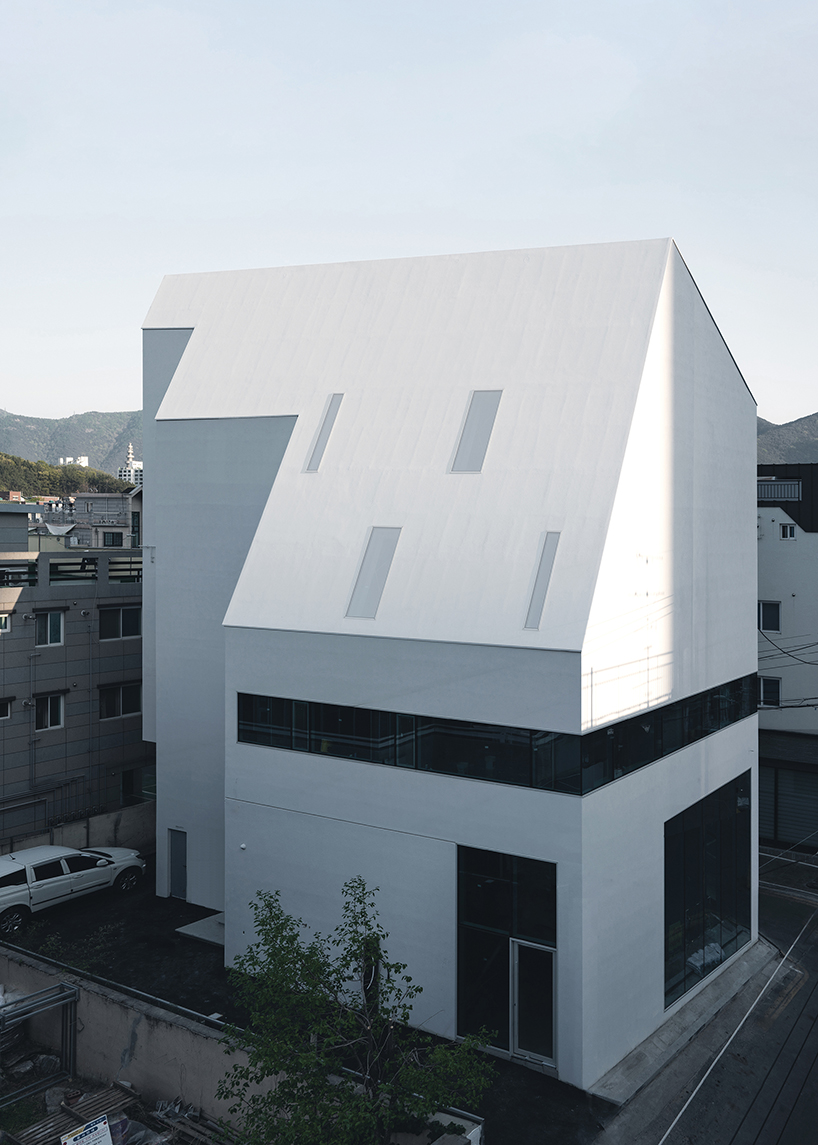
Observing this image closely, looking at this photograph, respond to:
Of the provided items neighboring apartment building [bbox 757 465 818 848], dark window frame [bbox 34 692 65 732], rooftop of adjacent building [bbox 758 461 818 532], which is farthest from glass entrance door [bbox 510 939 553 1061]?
rooftop of adjacent building [bbox 758 461 818 532]

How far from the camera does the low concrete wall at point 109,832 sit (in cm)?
2234

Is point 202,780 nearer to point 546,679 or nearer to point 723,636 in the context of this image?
point 546,679

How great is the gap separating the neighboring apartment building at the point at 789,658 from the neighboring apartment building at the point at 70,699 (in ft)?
60.8

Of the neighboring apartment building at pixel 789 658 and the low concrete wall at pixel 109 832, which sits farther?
the neighboring apartment building at pixel 789 658

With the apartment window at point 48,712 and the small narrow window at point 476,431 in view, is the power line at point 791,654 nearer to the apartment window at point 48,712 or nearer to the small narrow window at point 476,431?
the small narrow window at point 476,431

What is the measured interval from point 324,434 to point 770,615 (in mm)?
15964

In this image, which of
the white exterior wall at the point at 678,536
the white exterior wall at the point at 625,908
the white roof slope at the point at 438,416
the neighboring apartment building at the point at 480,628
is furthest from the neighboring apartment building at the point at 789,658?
the white roof slope at the point at 438,416

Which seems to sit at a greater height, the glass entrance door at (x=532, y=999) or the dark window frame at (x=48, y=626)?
the dark window frame at (x=48, y=626)

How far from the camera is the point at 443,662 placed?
14875 millimetres

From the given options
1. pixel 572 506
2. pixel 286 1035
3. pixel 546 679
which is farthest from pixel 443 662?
pixel 286 1035

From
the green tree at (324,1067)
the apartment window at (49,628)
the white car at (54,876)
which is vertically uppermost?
the apartment window at (49,628)

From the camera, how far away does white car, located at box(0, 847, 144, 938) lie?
19.2m

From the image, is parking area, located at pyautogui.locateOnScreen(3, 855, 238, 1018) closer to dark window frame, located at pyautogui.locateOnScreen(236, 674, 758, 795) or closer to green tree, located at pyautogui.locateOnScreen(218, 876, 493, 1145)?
green tree, located at pyautogui.locateOnScreen(218, 876, 493, 1145)

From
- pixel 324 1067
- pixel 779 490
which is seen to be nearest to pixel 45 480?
pixel 779 490
